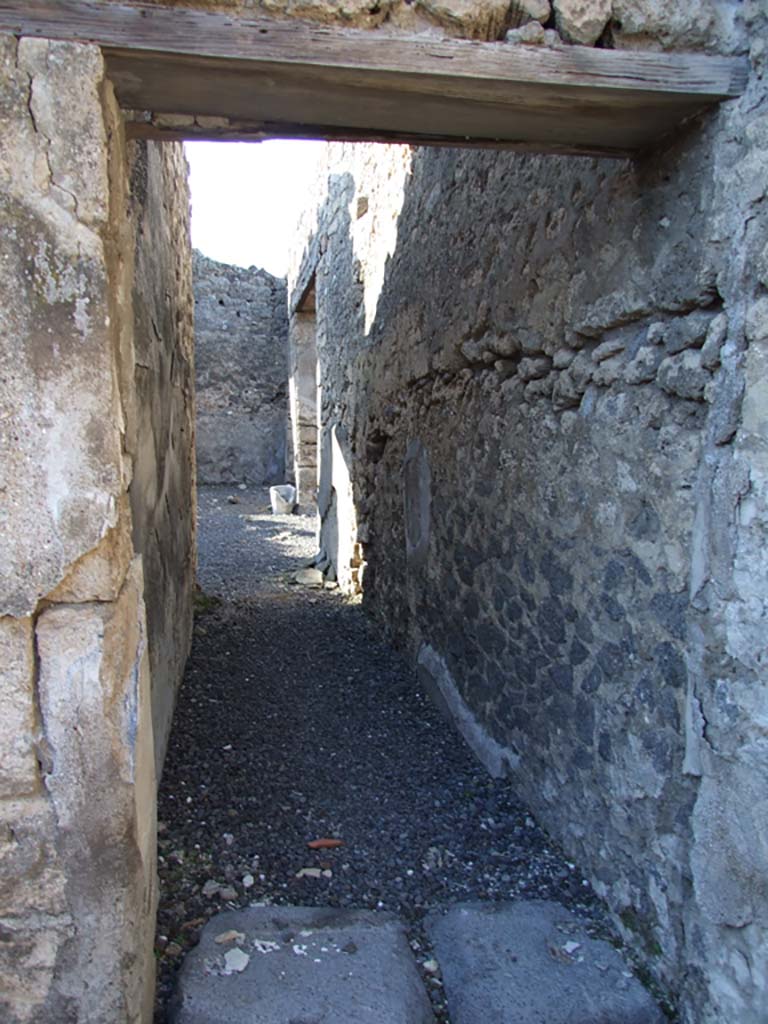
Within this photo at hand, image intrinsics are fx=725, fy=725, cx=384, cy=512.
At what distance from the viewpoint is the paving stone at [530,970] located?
180 centimetres

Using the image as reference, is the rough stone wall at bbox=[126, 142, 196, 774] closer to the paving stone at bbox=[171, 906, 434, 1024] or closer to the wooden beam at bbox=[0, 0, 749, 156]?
the wooden beam at bbox=[0, 0, 749, 156]

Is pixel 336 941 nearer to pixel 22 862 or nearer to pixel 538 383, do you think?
pixel 22 862

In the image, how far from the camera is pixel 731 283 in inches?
62.2

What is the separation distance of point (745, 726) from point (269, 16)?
1767mm

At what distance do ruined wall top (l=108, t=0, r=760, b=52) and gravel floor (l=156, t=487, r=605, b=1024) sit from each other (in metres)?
2.26

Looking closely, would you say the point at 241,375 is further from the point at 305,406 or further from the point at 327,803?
the point at 327,803

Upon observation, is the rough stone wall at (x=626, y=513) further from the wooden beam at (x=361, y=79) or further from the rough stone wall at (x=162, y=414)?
the rough stone wall at (x=162, y=414)

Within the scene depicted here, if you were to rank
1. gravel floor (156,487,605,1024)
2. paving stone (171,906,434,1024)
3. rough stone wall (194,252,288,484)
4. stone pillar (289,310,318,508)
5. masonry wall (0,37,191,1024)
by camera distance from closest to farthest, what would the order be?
masonry wall (0,37,191,1024)
paving stone (171,906,434,1024)
gravel floor (156,487,605,1024)
stone pillar (289,310,318,508)
rough stone wall (194,252,288,484)

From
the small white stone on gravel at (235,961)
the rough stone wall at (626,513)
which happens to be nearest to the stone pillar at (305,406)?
the rough stone wall at (626,513)

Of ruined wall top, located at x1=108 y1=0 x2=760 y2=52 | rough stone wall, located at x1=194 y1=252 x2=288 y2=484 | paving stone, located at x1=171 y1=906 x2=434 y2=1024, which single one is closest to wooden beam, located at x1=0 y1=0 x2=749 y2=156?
ruined wall top, located at x1=108 y1=0 x2=760 y2=52

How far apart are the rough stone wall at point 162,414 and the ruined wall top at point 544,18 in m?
1.06

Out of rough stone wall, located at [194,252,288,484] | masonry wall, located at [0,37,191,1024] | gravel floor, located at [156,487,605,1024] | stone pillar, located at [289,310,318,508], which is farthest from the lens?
rough stone wall, located at [194,252,288,484]

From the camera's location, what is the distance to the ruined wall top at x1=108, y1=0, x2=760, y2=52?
1.46 m

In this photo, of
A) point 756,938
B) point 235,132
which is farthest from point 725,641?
point 235,132
